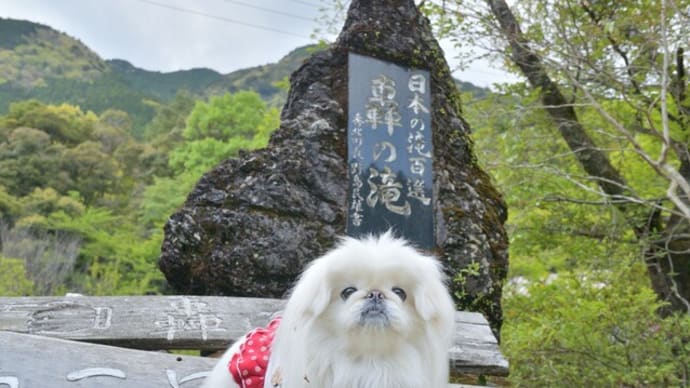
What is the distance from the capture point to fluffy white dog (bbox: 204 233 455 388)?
1823 millimetres

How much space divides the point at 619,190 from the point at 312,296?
5.14 meters

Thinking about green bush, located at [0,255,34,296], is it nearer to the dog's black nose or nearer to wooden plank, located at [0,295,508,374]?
wooden plank, located at [0,295,508,374]

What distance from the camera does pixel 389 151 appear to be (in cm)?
377

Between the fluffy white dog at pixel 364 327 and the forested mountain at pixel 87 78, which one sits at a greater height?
the forested mountain at pixel 87 78

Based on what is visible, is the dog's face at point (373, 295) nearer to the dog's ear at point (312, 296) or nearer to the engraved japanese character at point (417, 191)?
the dog's ear at point (312, 296)

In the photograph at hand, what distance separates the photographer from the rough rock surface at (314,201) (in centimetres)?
335

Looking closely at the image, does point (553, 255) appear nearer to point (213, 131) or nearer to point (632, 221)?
point (632, 221)

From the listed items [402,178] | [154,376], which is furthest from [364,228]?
[154,376]

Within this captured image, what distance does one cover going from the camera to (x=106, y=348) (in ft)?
8.36

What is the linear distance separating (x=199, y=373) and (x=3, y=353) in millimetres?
827

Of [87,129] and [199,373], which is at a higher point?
[87,129]

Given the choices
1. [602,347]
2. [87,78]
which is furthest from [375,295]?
[87,78]

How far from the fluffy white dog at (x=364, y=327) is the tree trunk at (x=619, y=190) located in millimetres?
4178

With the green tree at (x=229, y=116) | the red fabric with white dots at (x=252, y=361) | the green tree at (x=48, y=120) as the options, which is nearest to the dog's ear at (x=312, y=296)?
the red fabric with white dots at (x=252, y=361)
